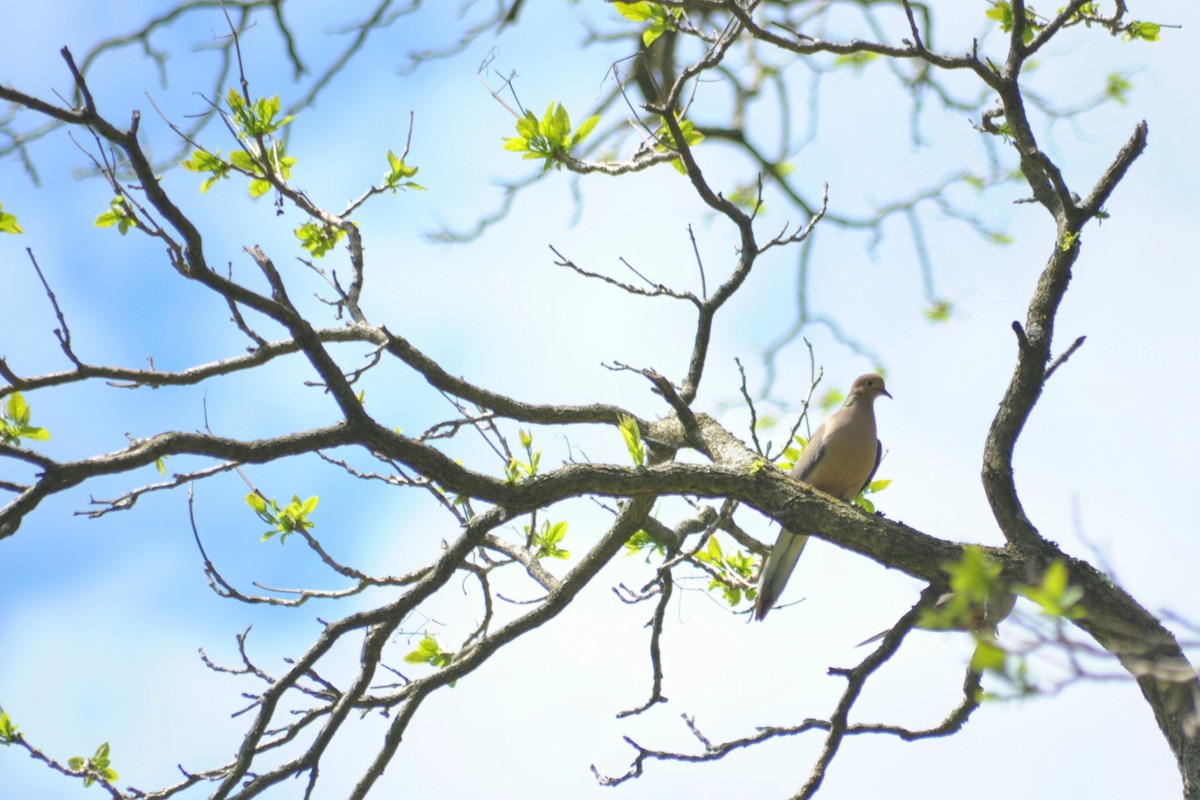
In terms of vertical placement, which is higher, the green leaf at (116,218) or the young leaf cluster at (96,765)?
the green leaf at (116,218)

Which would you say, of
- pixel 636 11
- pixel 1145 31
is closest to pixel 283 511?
pixel 636 11

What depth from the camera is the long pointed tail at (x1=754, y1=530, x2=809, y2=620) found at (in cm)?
429

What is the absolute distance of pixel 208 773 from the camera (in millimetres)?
3422

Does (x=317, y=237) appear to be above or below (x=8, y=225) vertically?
above

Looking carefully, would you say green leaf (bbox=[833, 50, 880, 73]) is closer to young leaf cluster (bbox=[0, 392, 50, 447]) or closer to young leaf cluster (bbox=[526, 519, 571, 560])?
young leaf cluster (bbox=[526, 519, 571, 560])

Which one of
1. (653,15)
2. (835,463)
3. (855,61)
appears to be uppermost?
(855,61)

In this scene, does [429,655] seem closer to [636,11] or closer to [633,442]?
[633,442]

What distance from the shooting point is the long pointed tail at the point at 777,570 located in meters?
4.29

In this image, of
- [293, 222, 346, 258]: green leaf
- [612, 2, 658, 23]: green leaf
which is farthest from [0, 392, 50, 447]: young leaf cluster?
[612, 2, 658, 23]: green leaf

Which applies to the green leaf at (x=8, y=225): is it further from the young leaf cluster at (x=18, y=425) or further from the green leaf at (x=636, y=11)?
the green leaf at (x=636, y=11)

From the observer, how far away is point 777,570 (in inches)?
169

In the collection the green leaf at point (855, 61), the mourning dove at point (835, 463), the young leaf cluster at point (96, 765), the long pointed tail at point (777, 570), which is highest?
the green leaf at point (855, 61)

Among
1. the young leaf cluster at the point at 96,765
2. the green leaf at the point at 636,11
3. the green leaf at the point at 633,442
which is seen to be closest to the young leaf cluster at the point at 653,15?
the green leaf at the point at 636,11

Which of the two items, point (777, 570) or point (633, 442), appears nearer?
point (633, 442)
